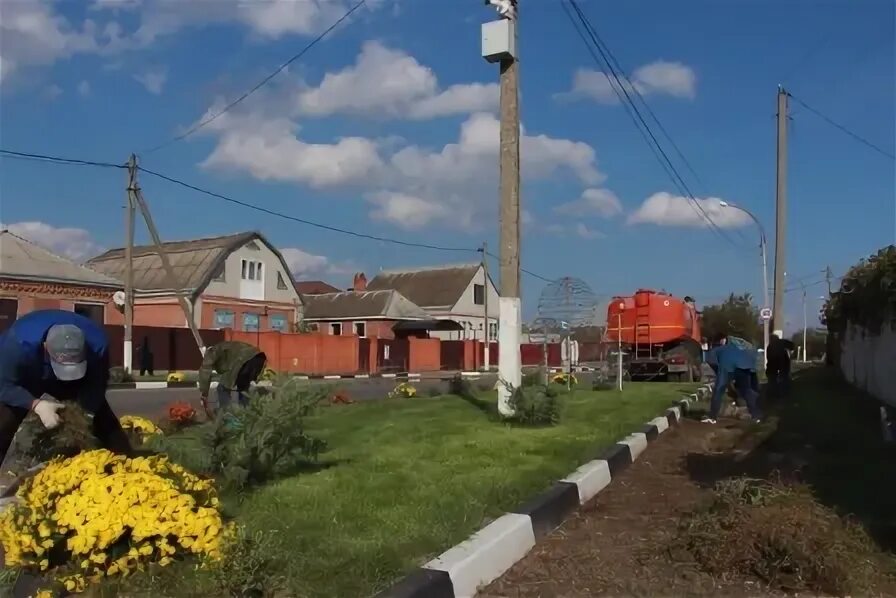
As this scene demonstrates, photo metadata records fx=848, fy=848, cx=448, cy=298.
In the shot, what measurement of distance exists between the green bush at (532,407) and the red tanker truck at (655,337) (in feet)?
50.0

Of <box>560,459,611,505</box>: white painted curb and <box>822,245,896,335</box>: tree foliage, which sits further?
<box>822,245,896,335</box>: tree foliage

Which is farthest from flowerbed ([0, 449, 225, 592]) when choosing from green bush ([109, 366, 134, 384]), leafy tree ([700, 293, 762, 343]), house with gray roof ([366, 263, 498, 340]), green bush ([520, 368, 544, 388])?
house with gray roof ([366, 263, 498, 340])

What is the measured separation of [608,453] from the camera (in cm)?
768

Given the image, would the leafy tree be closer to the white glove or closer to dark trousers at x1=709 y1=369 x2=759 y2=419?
dark trousers at x1=709 y1=369 x2=759 y2=419

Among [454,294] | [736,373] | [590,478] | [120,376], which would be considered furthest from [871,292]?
[454,294]

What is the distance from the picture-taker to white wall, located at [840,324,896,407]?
13.4 metres

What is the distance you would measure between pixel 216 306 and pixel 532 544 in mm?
39698

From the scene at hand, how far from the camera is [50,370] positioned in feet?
15.8

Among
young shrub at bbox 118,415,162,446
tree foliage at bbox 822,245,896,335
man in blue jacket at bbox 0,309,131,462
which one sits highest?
tree foliage at bbox 822,245,896,335

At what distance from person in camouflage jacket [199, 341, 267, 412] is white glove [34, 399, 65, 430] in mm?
3484

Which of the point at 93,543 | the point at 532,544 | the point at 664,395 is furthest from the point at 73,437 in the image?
the point at 664,395

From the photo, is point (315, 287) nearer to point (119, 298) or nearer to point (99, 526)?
point (119, 298)

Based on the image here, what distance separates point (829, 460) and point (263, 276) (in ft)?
Answer: 136

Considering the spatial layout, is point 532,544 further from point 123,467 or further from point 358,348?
point 358,348
